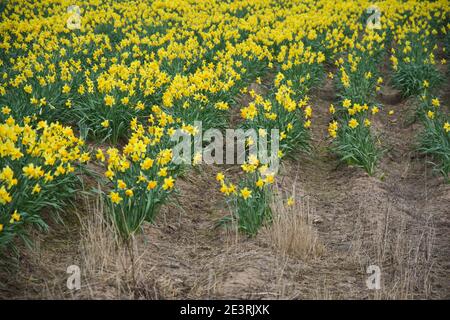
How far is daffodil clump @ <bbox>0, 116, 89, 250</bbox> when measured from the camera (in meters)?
4.17

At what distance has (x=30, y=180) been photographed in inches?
179

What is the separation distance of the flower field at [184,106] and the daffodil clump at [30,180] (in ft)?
0.05

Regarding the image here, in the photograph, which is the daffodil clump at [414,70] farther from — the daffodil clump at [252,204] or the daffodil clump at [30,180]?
the daffodil clump at [30,180]

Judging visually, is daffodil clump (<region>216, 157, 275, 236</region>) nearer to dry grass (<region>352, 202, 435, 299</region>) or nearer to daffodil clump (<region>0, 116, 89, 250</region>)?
dry grass (<region>352, 202, 435, 299</region>)

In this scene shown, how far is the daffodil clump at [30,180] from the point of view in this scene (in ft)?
13.7

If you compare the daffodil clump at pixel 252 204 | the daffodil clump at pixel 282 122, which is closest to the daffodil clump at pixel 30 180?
the daffodil clump at pixel 252 204

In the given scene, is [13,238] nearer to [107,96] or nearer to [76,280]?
[76,280]

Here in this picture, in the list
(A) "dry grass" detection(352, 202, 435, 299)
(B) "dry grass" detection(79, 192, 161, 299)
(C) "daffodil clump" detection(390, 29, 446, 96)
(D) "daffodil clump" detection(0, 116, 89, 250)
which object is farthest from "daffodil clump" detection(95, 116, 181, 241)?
(C) "daffodil clump" detection(390, 29, 446, 96)

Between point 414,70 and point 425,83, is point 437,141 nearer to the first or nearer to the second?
point 425,83

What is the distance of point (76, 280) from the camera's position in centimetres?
398

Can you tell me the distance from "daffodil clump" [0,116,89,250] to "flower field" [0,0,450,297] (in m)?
0.02
